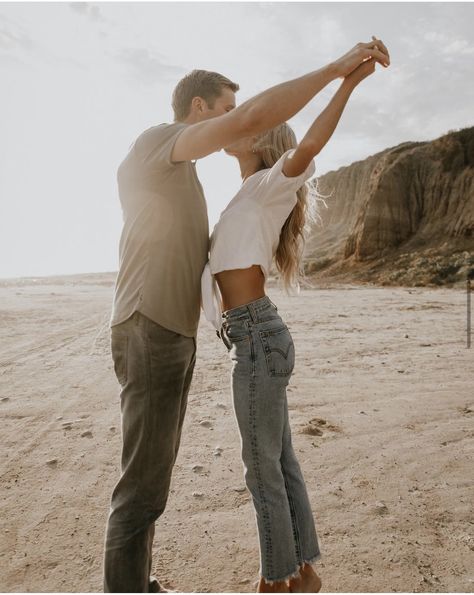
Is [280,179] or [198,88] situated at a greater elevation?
[198,88]

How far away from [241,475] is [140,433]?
173 centimetres

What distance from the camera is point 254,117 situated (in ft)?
5.24

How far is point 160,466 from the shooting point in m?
1.97

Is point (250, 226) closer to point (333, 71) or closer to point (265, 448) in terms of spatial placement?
point (333, 71)

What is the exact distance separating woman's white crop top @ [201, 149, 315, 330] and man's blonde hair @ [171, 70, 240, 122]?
1.45 feet

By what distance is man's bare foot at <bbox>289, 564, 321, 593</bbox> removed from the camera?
2156mm

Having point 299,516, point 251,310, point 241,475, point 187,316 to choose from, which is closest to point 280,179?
point 251,310

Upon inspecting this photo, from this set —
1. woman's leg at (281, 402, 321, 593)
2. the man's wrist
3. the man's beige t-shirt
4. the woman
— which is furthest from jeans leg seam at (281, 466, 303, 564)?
the man's wrist

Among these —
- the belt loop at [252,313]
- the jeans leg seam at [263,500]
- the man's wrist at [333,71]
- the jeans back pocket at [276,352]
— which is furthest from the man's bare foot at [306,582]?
the man's wrist at [333,71]

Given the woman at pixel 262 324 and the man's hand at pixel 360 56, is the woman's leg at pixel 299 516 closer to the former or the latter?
the woman at pixel 262 324

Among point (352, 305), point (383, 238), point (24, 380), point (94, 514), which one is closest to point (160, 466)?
point (94, 514)

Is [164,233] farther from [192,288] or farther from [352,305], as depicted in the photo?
[352,305]

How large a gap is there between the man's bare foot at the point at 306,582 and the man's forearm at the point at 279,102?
1979 millimetres

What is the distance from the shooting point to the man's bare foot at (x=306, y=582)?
7.07 ft
